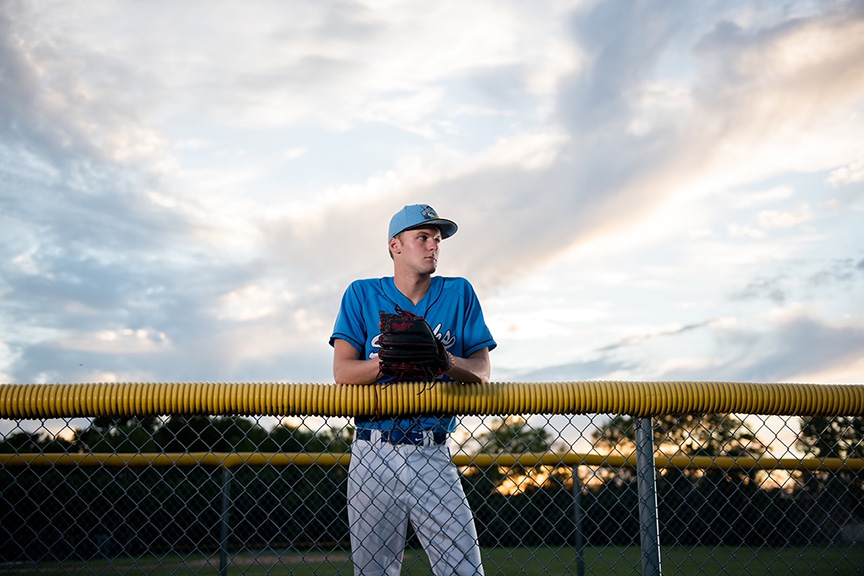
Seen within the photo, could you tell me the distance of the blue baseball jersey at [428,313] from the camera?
286 cm

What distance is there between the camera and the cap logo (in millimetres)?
2909

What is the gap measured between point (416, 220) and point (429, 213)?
70mm

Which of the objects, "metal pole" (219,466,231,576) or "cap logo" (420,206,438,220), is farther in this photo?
"metal pole" (219,466,231,576)

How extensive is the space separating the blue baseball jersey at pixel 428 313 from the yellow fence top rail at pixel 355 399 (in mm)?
639

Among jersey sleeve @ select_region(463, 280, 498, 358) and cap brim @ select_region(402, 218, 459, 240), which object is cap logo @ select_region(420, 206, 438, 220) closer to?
cap brim @ select_region(402, 218, 459, 240)

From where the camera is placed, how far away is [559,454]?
16.5 ft

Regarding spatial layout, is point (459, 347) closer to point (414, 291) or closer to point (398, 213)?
point (414, 291)

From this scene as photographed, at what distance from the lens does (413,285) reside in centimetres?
296

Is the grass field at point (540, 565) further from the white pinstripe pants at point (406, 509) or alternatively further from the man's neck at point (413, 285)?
the man's neck at point (413, 285)

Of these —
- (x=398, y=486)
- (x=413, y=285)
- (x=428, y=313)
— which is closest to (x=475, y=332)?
(x=428, y=313)

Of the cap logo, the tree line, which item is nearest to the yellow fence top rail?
the cap logo

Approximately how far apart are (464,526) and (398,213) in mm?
1293

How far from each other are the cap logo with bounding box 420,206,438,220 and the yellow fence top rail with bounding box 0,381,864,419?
93 cm

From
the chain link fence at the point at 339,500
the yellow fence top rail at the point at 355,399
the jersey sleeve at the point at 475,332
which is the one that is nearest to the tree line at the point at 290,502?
the chain link fence at the point at 339,500
